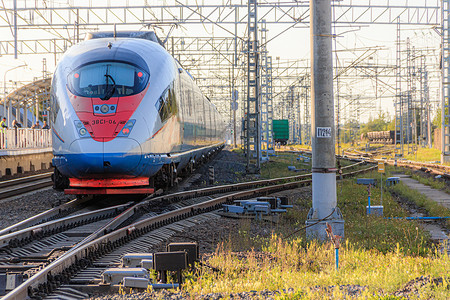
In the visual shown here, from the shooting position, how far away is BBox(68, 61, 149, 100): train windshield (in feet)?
37.8

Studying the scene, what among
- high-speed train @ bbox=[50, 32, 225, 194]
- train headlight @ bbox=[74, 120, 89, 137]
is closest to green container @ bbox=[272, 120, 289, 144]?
high-speed train @ bbox=[50, 32, 225, 194]

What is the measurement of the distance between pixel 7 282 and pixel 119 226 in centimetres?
438

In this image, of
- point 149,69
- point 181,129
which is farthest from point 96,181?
point 181,129

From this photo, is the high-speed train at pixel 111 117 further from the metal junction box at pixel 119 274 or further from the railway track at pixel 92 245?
the metal junction box at pixel 119 274

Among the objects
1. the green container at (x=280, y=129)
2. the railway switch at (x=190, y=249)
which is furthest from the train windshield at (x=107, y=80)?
the green container at (x=280, y=129)

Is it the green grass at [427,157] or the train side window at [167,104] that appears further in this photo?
the green grass at [427,157]

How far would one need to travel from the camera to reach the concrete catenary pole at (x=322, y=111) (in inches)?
369

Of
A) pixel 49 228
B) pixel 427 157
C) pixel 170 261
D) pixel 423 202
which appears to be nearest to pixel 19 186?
pixel 49 228

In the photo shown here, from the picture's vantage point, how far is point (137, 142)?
11.4m

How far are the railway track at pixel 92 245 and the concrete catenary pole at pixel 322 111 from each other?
99.8 inches

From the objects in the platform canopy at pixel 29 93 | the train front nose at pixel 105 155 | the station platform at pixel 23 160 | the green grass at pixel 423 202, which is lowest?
the green grass at pixel 423 202

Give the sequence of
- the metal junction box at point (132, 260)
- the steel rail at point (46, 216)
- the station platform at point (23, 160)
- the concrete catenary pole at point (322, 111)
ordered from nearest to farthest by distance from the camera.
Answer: the metal junction box at point (132, 260) → the concrete catenary pole at point (322, 111) → the steel rail at point (46, 216) → the station platform at point (23, 160)

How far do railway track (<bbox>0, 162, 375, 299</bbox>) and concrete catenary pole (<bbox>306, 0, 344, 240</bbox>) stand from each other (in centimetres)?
253

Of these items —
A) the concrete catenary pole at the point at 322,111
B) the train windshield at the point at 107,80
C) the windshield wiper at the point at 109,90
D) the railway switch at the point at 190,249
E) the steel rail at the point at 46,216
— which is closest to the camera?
the railway switch at the point at 190,249
